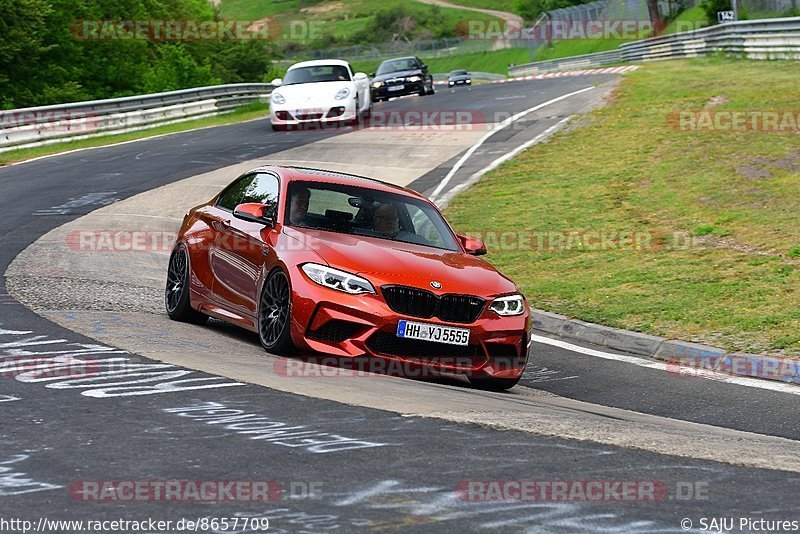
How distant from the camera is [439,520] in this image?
4855 mm

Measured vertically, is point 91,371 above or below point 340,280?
below

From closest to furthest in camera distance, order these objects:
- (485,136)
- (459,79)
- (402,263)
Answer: (402,263)
(485,136)
(459,79)

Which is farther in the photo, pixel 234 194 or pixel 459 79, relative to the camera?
pixel 459 79

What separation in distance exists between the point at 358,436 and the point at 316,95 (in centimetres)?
2534

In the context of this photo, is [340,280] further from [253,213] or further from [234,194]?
[234,194]

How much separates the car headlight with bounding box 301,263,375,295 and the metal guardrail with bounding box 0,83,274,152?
21.3 metres

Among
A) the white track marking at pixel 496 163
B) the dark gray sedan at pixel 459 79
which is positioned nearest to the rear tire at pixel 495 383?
the white track marking at pixel 496 163

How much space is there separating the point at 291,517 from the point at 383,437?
55.4 inches

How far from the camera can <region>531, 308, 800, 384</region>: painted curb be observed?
9789 millimetres

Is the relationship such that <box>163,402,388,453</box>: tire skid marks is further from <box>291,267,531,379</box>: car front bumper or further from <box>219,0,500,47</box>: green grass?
<box>219,0,500,47</box>: green grass

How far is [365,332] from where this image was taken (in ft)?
28.8

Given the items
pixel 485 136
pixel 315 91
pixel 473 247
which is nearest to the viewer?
pixel 473 247

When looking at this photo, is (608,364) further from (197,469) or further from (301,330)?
(197,469)

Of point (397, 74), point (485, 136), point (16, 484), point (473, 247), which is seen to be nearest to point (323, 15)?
point (397, 74)
